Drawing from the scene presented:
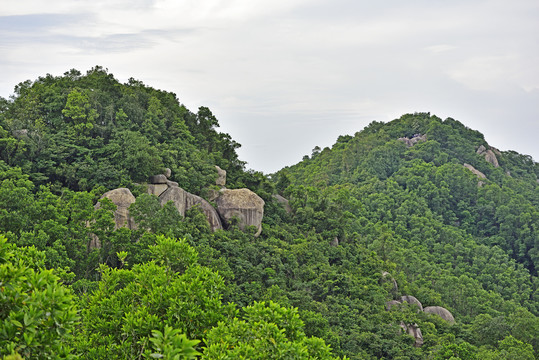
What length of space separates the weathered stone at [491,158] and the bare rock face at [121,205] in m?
48.4

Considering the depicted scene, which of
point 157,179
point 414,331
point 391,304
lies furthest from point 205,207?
point 414,331

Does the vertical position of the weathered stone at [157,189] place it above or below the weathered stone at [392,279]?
above

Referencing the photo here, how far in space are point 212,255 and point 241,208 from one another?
5.14 metres

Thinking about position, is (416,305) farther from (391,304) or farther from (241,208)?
(241,208)

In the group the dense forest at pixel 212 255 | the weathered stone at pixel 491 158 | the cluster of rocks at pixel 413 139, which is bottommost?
the dense forest at pixel 212 255

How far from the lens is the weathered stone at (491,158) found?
2253 inches

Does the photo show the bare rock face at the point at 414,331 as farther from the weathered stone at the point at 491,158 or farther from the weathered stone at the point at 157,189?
the weathered stone at the point at 491,158

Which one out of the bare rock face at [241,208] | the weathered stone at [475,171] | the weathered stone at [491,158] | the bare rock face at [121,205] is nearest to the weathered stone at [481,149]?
the weathered stone at [491,158]

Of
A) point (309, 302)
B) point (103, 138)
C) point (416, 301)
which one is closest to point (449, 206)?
point (416, 301)

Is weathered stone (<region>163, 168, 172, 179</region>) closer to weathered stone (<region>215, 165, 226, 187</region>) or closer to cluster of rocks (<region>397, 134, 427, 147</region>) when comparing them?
weathered stone (<region>215, 165, 226, 187</region>)

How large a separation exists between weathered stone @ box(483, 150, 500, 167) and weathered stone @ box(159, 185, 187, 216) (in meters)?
45.1

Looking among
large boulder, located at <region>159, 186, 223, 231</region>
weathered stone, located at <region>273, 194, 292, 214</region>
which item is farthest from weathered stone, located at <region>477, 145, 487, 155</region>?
large boulder, located at <region>159, 186, 223, 231</region>

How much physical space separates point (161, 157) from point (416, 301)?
59.6 feet

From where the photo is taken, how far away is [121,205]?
20.2 meters
